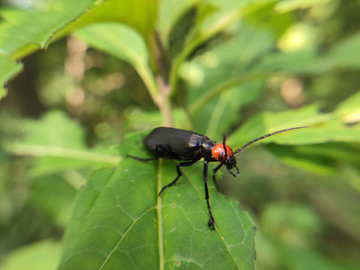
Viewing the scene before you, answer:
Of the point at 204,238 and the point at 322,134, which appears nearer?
the point at 204,238

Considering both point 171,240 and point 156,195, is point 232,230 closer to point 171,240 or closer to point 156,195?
point 171,240

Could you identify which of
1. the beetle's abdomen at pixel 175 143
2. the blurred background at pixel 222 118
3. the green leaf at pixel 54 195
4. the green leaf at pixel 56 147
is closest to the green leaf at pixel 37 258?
the blurred background at pixel 222 118

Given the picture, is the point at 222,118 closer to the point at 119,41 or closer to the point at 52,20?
the point at 119,41

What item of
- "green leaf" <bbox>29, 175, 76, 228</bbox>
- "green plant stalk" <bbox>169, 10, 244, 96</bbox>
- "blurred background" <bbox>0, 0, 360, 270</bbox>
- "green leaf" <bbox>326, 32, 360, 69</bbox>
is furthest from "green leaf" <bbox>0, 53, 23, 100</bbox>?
"green leaf" <bbox>29, 175, 76, 228</bbox>

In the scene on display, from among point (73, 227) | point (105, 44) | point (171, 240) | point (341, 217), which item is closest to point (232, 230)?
point (171, 240)

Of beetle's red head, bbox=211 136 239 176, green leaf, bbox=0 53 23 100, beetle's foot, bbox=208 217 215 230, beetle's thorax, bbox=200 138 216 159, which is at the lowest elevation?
beetle's foot, bbox=208 217 215 230

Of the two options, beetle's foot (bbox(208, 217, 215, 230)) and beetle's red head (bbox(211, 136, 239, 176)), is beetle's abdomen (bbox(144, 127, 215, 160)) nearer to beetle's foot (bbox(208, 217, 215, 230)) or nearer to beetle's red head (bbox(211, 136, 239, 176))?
beetle's red head (bbox(211, 136, 239, 176))

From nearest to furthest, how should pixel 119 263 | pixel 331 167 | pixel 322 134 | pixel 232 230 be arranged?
pixel 119 263
pixel 232 230
pixel 322 134
pixel 331 167
